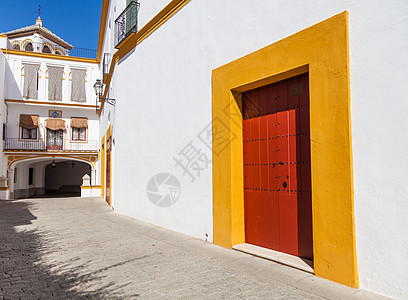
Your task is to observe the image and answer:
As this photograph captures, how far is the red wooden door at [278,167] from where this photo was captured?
407 centimetres

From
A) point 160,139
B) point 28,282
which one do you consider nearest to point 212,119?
point 160,139

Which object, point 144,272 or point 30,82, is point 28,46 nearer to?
point 30,82

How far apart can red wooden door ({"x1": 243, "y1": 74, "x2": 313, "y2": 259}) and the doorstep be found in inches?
3.5

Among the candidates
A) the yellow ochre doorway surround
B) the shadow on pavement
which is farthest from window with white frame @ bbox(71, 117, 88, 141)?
the yellow ochre doorway surround

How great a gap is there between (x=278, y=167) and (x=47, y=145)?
21540 millimetres

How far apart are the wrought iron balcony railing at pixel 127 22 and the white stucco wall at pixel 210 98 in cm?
61

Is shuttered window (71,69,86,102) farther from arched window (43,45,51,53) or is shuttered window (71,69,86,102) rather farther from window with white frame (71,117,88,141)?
arched window (43,45,51,53)

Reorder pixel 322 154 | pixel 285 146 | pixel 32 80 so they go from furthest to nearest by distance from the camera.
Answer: pixel 32 80
pixel 285 146
pixel 322 154

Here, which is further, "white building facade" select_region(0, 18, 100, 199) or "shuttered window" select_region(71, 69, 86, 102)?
"shuttered window" select_region(71, 69, 86, 102)

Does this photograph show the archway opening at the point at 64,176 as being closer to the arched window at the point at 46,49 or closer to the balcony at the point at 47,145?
the balcony at the point at 47,145

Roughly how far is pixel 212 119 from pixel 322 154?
2.25m

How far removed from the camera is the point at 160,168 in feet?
23.7

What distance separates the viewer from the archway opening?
29.5 m

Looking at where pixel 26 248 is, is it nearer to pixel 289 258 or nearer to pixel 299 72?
pixel 289 258
